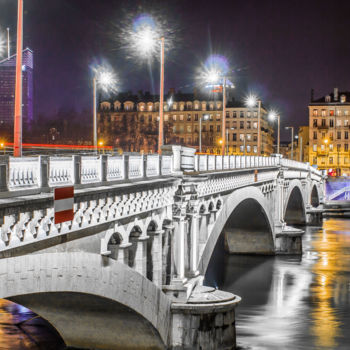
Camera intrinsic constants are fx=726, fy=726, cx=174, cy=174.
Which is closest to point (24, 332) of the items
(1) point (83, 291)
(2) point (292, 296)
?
(1) point (83, 291)

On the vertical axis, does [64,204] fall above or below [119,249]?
above

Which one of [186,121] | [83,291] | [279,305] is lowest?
[279,305]

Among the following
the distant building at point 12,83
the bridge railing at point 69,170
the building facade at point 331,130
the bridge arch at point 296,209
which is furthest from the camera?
the building facade at point 331,130

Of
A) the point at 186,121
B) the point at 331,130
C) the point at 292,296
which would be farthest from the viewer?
the point at 331,130

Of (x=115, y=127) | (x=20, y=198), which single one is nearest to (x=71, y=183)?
(x=20, y=198)

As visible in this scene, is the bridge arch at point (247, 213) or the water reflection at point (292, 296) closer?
the water reflection at point (292, 296)

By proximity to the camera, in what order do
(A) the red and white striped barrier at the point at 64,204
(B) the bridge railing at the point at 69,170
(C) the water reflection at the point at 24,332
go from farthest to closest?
1. (C) the water reflection at the point at 24,332
2. (A) the red and white striped barrier at the point at 64,204
3. (B) the bridge railing at the point at 69,170

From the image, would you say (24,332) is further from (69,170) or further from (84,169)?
(69,170)

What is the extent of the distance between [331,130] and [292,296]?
113074mm

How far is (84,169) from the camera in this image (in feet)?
47.3

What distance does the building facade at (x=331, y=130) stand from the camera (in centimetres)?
14488

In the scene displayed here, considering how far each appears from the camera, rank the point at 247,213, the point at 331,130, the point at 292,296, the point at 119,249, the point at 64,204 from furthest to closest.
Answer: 1. the point at 331,130
2. the point at 247,213
3. the point at 292,296
4. the point at 119,249
5. the point at 64,204

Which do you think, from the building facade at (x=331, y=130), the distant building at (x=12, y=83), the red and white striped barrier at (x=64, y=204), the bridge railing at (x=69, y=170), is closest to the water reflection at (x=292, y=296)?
the bridge railing at (x=69, y=170)

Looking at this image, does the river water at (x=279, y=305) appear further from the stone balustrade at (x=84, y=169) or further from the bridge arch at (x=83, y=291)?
the stone balustrade at (x=84, y=169)
